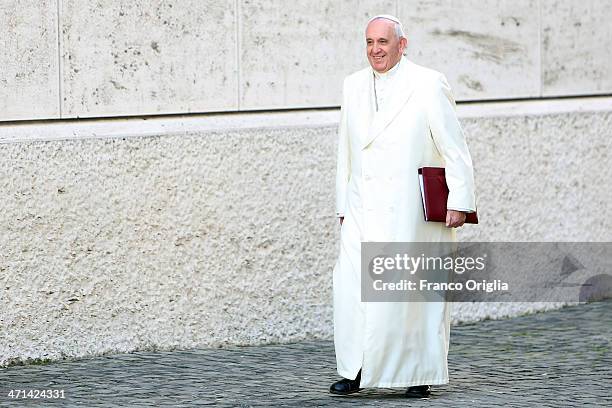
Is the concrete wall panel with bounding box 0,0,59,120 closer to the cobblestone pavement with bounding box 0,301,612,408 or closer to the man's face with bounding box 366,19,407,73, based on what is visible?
the cobblestone pavement with bounding box 0,301,612,408

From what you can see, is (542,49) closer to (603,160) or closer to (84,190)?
(603,160)

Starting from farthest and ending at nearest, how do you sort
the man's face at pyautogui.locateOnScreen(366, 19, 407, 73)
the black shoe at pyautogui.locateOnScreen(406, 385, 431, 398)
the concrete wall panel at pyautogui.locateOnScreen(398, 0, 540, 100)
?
the concrete wall panel at pyautogui.locateOnScreen(398, 0, 540, 100)
the black shoe at pyautogui.locateOnScreen(406, 385, 431, 398)
the man's face at pyautogui.locateOnScreen(366, 19, 407, 73)

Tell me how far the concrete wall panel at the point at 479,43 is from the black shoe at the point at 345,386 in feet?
9.42

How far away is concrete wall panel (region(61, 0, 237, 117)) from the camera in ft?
27.0

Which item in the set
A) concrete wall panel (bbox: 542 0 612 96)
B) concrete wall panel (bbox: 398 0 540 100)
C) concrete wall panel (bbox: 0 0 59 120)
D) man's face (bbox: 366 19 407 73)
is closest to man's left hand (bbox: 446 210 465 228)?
man's face (bbox: 366 19 407 73)

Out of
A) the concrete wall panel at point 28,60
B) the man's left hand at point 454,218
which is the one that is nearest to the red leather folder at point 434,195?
the man's left hand at point 454,218

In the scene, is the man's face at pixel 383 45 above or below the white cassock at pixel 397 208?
above

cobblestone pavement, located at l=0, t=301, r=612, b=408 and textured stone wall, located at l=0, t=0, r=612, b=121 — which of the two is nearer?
cobblestone pavement, located at l=0, t=301, r=612, b=408

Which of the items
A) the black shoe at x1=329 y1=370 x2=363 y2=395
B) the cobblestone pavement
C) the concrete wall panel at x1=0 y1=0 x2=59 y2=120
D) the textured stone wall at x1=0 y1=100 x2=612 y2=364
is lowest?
the cobblestone pavement

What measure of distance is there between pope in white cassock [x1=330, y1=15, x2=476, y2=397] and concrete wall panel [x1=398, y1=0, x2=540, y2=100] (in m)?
2.27

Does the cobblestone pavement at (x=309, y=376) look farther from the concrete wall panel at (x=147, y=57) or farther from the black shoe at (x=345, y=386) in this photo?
the concrete wall panel at (x=147, y=57)

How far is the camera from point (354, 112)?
24.1 ft

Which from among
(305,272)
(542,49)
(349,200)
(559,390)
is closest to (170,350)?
(305,272)

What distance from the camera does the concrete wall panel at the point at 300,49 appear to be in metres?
8.84
